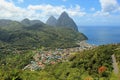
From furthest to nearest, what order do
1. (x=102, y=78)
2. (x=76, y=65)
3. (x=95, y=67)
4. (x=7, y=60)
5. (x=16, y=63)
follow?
(x=7, y=60), (x=16, y=63), (x=76, y=65), (x=95, y=67), (x=102, y=78)

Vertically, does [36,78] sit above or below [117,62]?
below

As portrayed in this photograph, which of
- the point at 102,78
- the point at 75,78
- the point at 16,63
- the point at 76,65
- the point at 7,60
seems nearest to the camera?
the point at 102,78

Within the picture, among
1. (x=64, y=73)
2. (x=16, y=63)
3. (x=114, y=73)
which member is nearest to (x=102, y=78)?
(x=114, y=73)

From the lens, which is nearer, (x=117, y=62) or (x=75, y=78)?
(x=75, y=78)

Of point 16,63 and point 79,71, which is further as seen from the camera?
point 16,63

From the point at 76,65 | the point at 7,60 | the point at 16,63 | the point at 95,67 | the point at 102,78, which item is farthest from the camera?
the point at 7,60

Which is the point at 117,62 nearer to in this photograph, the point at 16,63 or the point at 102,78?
the point at 102,78

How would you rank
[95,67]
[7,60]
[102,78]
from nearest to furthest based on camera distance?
[102,78] → [95,67] → [7,60]

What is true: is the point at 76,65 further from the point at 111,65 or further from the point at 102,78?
the point at 102,78

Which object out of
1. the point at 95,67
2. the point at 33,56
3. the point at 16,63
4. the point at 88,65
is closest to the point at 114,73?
the point at 95,67
